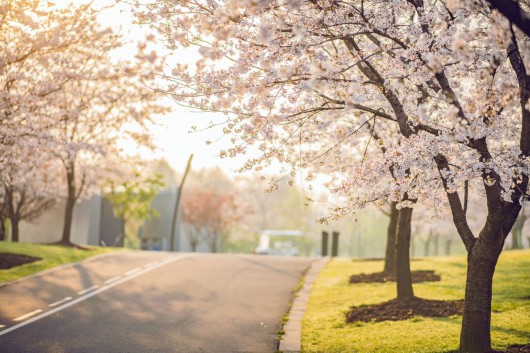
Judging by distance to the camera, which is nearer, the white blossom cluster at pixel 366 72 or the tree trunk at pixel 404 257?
the white blossom cluster at pixel 366 72

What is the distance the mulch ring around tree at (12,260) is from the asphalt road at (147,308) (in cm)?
132

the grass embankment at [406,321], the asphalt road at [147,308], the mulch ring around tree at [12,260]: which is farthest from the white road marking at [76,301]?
the grass embankment at [406,321]

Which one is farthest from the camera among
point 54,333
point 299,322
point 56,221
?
point 56,221

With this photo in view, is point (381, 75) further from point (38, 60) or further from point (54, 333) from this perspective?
point (38, 60)

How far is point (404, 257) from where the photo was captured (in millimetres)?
13422

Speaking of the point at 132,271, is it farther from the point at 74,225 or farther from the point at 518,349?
the point at 74,225

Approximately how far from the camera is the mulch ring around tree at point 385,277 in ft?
55.6

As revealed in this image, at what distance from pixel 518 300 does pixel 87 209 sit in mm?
32093

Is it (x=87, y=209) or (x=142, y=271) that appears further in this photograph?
(x=87, y=209)

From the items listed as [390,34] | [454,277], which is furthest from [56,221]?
[390,34]

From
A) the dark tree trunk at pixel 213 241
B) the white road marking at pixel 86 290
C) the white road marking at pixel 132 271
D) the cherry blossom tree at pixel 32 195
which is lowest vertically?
the dark tree trunk at pixel 213 241

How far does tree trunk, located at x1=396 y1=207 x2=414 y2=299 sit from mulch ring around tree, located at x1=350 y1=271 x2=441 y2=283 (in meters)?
3.49

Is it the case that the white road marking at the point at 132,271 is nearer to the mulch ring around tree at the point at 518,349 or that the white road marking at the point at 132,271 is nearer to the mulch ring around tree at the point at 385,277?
the mulch ring around tree at the point at 385,277

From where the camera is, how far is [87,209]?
3994cm
